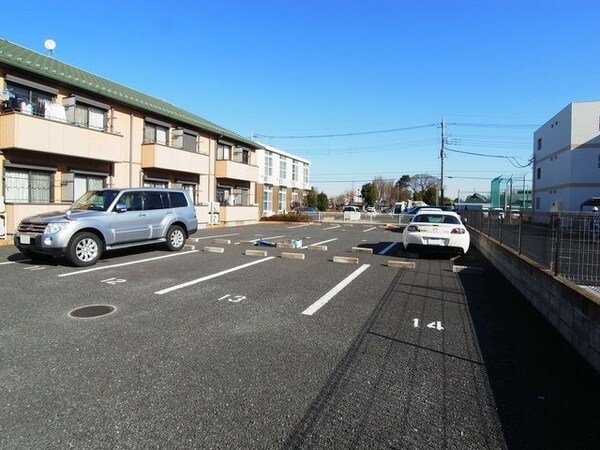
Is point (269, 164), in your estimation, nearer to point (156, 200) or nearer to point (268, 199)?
point (268, 199)

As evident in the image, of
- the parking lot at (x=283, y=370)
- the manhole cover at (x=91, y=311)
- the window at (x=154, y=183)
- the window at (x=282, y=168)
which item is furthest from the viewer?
the window at (x=282, y=168)

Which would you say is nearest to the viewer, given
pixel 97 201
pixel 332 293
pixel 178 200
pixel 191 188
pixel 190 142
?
pixel 332 293

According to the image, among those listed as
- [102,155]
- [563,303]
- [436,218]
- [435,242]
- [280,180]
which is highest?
[280,180]

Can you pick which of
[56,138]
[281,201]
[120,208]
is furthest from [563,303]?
[281,201]

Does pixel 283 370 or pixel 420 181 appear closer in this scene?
pixel 283 370

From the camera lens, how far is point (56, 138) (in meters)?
15.0

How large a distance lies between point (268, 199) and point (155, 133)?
22.9m

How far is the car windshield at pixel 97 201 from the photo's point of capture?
1052 cm

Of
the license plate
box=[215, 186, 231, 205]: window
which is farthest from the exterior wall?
the license plate

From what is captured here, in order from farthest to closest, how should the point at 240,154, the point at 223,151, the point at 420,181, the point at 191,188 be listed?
the point at 420,181
the point at 240,154
the point at 223,151
the point at 191,188

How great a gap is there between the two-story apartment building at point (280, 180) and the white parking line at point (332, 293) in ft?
97.5

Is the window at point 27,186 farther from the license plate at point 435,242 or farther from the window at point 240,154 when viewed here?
the window at point 240,154

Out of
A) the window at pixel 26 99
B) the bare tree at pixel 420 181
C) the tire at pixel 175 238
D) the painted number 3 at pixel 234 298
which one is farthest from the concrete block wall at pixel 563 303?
the bare tree at pixel 420 181

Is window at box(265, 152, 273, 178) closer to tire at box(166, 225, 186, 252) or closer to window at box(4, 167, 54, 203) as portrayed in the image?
window at box(4, 167, 54, 203)
